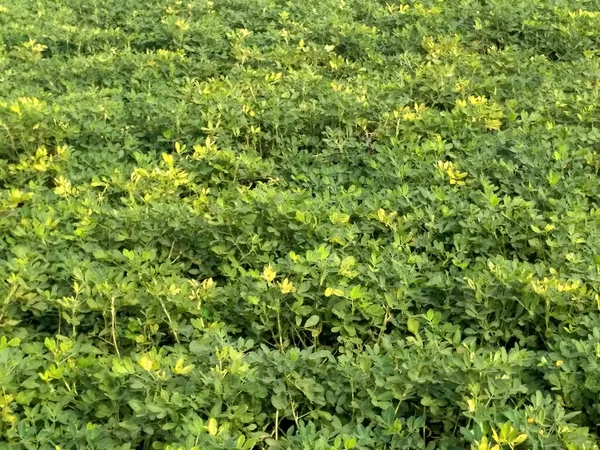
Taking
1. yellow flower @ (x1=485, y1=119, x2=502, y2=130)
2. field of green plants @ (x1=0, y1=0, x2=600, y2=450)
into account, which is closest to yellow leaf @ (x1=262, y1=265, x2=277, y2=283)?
field of green plants @ (x1=0, y1=0, x2=600, y2=450)

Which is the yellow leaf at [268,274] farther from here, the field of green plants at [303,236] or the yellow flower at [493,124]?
the yellow flower at [493,124]

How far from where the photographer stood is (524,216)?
2.93 m

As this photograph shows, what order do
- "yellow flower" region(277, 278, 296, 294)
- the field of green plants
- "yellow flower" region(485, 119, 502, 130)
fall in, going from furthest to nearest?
"yellow flower" region(485, 119, 502, 130), "yellow flower" region(277, 278, 296, 294), the field of green plants

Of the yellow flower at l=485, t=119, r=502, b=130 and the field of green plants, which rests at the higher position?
the yellow flower at l=485, t=119, r=502, b=130

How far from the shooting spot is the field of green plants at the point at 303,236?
2.17 meters

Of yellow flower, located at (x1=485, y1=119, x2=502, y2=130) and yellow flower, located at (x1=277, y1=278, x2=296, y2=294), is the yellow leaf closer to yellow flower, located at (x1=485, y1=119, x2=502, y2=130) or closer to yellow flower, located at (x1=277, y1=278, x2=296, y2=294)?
yellow flower, located at (x1=277, y1=278, x2=296, y2=294)

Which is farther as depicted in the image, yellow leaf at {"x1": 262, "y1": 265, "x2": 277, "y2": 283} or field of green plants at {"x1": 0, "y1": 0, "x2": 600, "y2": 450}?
yellow leaf at {"x1": 262, "y1": 265, "x2": 277, "y2": 283}

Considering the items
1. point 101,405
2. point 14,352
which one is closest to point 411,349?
point 101,405

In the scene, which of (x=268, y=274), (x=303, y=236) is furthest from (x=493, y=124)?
(x=268, y=274)

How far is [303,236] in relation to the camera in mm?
2939

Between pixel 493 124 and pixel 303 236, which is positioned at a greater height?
pixel 493 124

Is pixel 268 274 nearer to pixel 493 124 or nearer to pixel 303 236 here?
pixel 303 236

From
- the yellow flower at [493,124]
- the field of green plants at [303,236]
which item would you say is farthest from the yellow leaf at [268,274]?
the yellow flower at [493,124]

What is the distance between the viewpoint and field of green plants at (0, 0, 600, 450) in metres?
2.17
